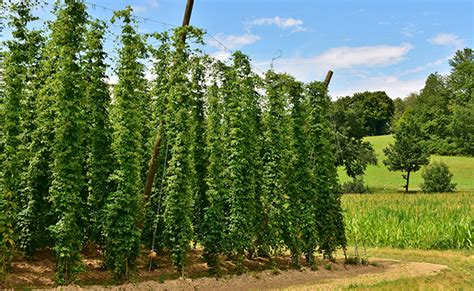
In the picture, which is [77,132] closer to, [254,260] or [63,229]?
[63,229]

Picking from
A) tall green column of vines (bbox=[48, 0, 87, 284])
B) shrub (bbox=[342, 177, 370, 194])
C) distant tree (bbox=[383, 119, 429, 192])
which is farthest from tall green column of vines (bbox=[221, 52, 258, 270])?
distant tree (bbox=[383, 119, 429, 192])

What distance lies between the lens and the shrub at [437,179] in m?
46.4

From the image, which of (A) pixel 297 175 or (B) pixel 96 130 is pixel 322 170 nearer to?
(A) pixel 297 175

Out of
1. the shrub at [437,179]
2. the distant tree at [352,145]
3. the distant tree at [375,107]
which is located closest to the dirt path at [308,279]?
the distant tree at [352,145]

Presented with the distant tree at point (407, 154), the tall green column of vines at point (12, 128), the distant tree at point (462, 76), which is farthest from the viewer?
the distant tree at point (462, 76)

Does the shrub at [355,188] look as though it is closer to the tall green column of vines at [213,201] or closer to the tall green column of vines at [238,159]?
the tall green column of vines at [238,159]

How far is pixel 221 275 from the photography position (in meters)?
11.6

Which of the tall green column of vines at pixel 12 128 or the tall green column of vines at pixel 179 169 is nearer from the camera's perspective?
the tall green column of vines at pixel 12 128

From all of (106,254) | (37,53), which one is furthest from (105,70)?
(106,254)

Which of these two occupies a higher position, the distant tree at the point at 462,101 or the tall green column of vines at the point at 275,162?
the distant tree at the point at 462,101

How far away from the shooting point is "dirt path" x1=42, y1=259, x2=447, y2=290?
10.5 metres

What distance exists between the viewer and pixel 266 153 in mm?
13477

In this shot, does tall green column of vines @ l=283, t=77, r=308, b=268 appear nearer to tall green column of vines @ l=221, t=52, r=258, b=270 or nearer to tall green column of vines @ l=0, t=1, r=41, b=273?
tall green column of vines @ l=221, t=52, r=258, b=270

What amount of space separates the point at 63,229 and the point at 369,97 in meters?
85.5
